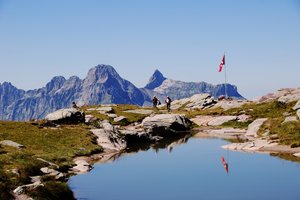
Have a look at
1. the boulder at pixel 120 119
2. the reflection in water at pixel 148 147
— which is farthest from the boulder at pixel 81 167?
the boulder at pixel 120 119

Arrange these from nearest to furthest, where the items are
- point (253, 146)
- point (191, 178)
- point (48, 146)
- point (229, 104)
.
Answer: point (191, 178) < point (48, 146) < point (253, 146) < point (229, 104)

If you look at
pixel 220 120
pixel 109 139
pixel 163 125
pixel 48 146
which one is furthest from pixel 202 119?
pixel 48 146

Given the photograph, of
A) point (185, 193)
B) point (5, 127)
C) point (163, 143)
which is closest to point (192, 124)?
point (163, 143)

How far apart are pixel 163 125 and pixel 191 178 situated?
43335 millimetres

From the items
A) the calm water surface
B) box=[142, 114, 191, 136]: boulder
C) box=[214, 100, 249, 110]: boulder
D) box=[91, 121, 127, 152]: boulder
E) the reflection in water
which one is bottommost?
the calm water surface

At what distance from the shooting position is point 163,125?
85.4 metres

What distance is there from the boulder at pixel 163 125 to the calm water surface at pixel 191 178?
80.5 feet

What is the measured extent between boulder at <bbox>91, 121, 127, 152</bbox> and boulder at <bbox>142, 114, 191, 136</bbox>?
12.1 metres

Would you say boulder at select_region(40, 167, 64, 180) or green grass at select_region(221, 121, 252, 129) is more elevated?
green grass at select_region(221, 121, 252, 129)

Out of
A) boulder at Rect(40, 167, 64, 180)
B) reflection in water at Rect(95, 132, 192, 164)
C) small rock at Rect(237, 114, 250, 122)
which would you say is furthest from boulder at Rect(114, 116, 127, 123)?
boulder at Rect(40, 167, 64, 180)

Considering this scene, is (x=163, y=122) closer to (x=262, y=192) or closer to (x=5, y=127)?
(x=5, y=127)

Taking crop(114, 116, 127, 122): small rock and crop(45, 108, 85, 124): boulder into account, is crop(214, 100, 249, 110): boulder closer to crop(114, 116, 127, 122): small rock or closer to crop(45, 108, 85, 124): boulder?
crop(114, 116, 127, 122): small rock

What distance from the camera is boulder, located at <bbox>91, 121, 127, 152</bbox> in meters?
64.1

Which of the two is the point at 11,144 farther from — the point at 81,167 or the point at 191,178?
the point at 191,178
